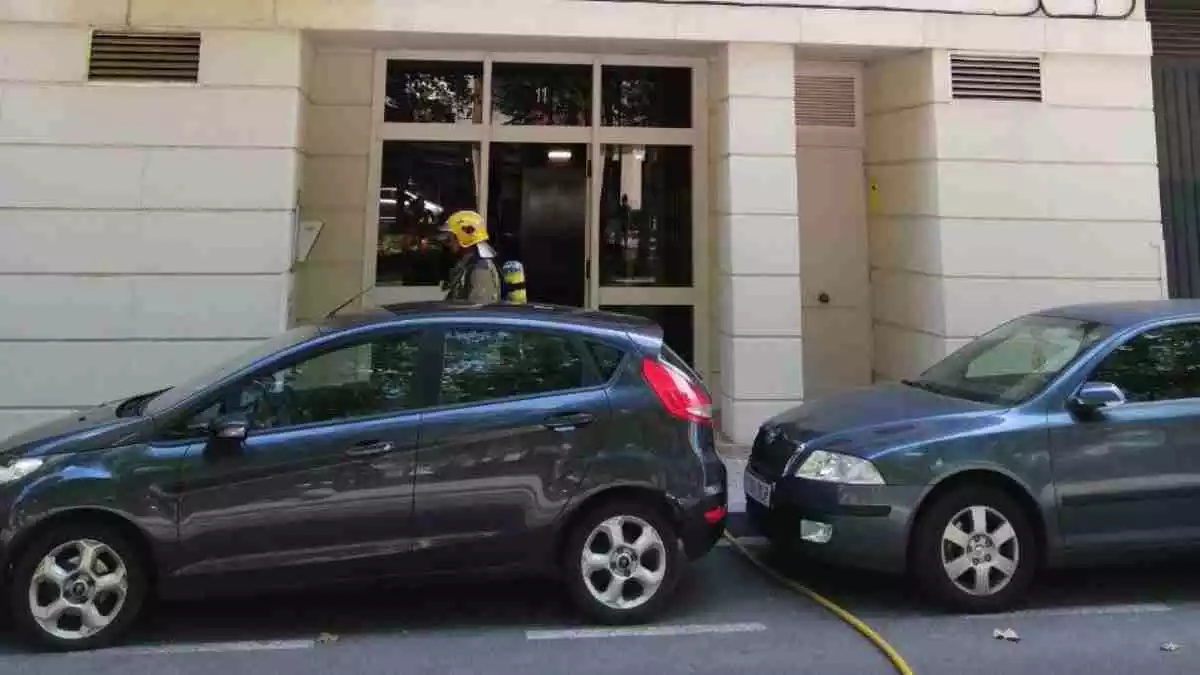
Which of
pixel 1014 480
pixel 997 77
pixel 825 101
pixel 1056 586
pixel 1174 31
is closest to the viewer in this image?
pixel 1014 480

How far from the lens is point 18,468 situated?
4254 millimetres

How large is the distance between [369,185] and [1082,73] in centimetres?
729

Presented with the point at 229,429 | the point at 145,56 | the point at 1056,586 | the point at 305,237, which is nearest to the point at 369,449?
the point at 229,429

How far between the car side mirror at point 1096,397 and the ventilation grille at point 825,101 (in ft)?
18.2

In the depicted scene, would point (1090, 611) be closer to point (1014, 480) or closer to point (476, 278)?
point (1014, 480)

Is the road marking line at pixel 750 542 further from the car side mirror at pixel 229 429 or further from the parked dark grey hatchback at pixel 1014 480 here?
the car side mirror at pixel 229 429

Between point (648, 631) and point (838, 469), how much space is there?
53.3 inches

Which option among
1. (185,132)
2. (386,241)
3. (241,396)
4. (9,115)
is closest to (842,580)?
(241,396)

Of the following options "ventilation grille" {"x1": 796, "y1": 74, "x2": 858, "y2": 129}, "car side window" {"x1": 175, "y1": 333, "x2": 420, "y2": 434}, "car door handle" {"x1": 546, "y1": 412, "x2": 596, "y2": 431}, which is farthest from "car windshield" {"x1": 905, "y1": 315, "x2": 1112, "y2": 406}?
"ventilation grille" {"x1": 796, "y1": 74, "x2": 858, "y2": 129}

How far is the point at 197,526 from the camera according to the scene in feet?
13.9

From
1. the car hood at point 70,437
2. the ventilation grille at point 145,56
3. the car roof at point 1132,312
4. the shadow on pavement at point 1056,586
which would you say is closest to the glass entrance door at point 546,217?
the ventilation grille at point 145,56

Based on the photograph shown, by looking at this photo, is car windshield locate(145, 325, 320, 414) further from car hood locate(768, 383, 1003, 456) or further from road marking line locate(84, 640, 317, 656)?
car hood locate(768, 383, 1003, 456)

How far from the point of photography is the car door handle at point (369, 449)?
4.35m

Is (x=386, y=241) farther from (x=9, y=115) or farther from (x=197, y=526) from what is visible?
(x=197, y=526)
